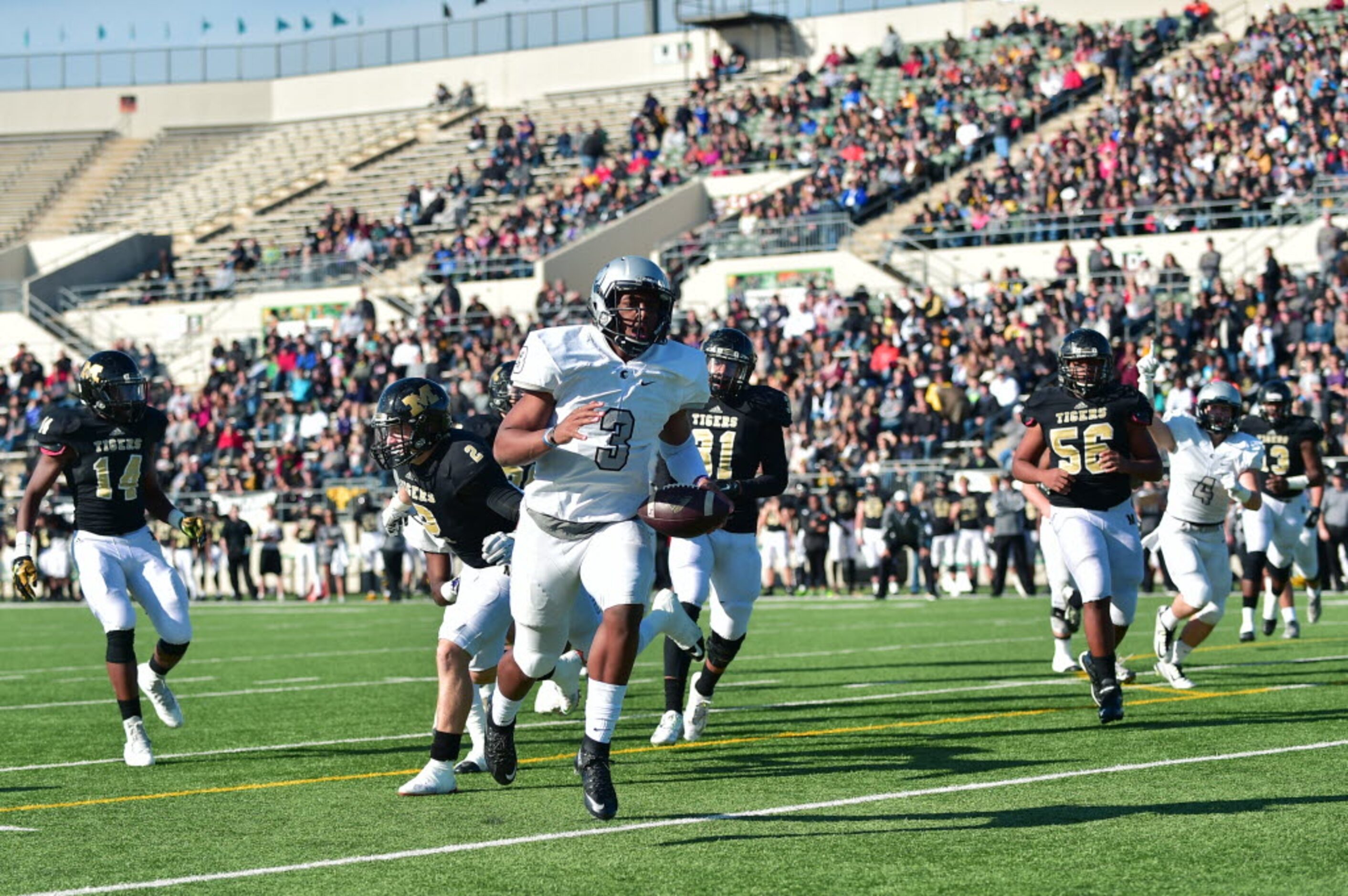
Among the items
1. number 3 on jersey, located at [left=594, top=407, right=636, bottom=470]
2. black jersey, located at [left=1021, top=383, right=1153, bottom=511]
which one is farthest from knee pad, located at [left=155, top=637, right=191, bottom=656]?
black jersey, located at [left=1021, top=383, right=1153, bottom=511]

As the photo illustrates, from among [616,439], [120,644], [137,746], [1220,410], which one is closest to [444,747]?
[616,439]

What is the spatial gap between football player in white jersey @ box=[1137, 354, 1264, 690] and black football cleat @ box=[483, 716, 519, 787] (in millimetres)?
4575

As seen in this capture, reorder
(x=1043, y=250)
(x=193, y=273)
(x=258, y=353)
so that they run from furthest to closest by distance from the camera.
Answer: (x=193, y=273) → (x=258, y=353) → (x=1043, y=250)

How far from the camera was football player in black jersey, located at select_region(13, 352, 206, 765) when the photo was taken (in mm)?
9047

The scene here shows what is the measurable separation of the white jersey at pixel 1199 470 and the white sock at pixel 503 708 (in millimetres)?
5255

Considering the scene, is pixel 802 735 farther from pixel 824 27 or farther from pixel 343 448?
pixel 824 27

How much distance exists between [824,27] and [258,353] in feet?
53.5

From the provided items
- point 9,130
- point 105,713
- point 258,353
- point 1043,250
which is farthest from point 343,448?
point 9,130

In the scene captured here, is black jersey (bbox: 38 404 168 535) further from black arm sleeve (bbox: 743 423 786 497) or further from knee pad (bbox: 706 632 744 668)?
black arm sleeve (bbox: 743 423 786 497)

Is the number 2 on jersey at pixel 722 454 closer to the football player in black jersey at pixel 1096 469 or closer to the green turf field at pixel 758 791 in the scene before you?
the green turf field at pixel 758 791

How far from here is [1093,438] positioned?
934cm

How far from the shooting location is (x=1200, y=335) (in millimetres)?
24453

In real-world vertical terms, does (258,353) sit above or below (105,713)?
above

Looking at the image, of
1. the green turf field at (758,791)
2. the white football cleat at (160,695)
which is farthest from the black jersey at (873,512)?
the white football cleat at (160,695)
